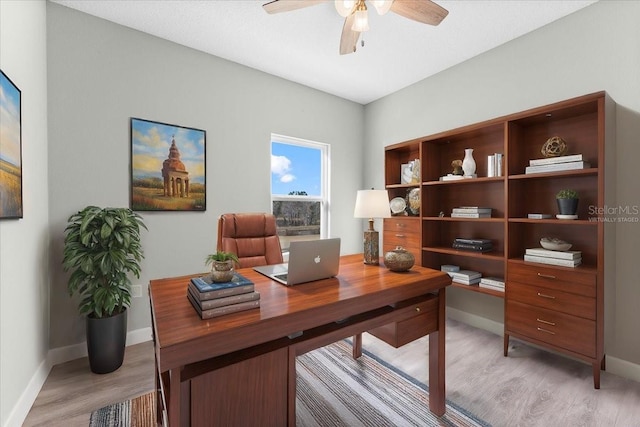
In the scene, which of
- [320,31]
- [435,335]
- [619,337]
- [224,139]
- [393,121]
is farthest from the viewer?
[393,121]

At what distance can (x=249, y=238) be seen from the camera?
2223 millimetres

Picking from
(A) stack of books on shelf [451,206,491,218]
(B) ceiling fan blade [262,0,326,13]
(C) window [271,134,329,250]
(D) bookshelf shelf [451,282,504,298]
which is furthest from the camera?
(C) window [271,134,329,250]

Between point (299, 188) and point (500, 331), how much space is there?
2602mm

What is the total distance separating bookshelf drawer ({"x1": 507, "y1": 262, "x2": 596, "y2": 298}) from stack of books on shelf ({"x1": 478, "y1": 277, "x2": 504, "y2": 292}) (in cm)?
21

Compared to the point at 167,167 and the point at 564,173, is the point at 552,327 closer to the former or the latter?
the point at 564,173

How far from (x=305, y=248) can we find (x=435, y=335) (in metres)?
0.92

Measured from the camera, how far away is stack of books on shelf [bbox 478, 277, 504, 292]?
2451 mm

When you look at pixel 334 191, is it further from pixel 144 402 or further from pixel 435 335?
pixel 144 402

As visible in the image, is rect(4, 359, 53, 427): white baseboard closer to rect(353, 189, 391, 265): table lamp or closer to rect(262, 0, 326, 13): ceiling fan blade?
rect(353, 189, 391, 265): table lamp

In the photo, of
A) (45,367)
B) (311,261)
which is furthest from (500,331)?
(45,367)

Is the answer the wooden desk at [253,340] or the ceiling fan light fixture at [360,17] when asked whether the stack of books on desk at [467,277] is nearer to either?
the wooden desk at [253,340]

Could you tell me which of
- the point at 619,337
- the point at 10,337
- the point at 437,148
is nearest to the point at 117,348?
the point at 10,337

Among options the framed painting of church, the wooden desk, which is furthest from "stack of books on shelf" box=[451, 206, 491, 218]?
the framed painting of church

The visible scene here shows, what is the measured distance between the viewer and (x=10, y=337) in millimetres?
1492
